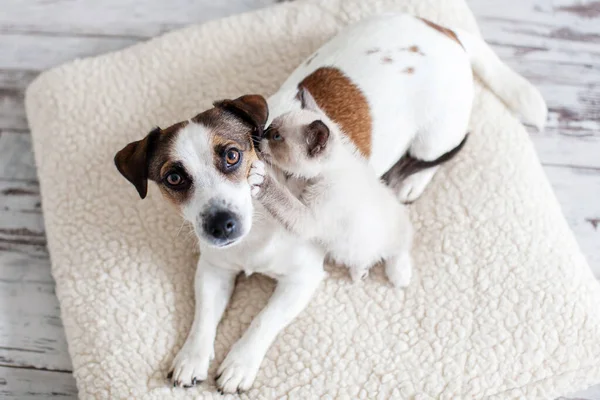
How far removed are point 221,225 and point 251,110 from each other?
17.2 inches

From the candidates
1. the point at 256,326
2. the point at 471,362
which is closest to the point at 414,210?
the point at 471,362

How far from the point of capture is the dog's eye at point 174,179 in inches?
81.6

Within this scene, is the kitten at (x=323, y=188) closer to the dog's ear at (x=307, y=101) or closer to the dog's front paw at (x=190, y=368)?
the dog's ear at (x=307, y=101)

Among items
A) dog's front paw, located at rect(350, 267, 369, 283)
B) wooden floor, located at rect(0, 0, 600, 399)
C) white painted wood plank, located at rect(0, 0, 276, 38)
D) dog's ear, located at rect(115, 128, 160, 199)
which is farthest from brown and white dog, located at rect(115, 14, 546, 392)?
white painted wood plank, located at rect(0, 0, 276, 38)

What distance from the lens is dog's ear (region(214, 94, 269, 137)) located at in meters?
2.17

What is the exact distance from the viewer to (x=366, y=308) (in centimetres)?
262

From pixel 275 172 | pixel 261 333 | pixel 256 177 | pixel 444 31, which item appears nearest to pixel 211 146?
pixel 256 177

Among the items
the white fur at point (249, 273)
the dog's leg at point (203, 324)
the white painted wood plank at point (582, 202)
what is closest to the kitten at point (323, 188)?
the white fur at point (249, 273)

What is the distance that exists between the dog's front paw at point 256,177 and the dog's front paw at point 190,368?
0.73 m

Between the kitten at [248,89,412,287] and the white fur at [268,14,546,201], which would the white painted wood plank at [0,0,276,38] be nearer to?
the white fur at [268,14,546,201]

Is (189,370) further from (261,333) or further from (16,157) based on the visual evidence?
(16,157)

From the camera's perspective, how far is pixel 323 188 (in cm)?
223

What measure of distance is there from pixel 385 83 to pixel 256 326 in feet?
3.53

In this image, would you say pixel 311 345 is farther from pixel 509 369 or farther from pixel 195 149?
pixel 195 149
